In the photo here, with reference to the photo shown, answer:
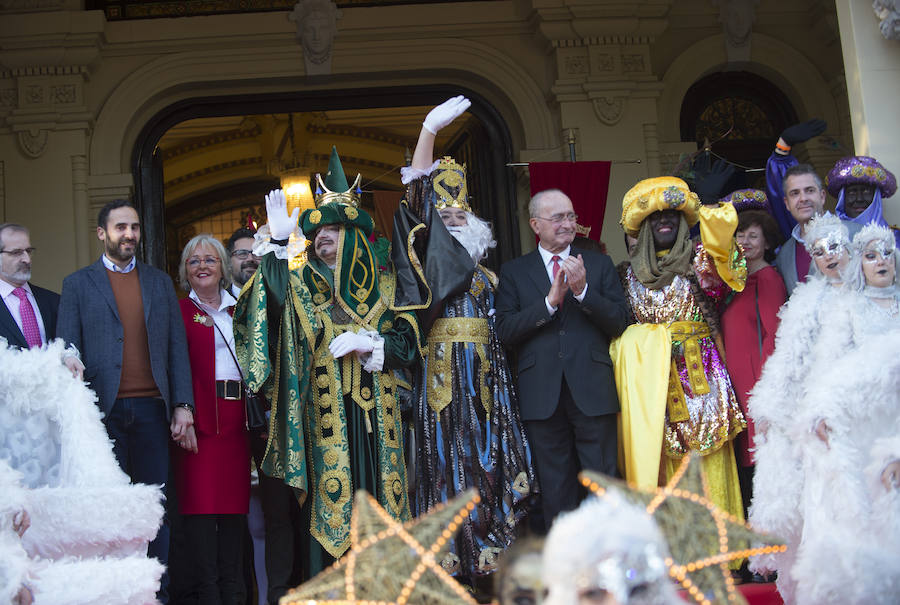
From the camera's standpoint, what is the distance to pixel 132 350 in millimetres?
5012

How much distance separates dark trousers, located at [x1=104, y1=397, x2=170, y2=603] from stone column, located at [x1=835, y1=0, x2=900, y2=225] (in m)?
3.68

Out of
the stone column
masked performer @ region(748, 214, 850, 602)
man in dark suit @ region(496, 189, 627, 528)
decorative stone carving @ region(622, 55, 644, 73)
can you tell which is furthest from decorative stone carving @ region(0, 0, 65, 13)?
masked performer @ region(748, 214, 850, 602)

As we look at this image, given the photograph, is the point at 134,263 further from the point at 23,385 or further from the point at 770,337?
the point at 770,337

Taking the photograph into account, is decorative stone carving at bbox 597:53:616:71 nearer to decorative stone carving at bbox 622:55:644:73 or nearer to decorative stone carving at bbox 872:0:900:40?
decorative stone carving at bbox 622:55:644:73

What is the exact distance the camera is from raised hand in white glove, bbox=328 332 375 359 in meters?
5.22

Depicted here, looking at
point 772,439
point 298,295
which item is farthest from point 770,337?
point 298,295

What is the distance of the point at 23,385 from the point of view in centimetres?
413

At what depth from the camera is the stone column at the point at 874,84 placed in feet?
18.9

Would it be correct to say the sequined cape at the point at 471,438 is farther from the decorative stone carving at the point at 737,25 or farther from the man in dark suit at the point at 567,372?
the decorative stone carving at the point at 737,25

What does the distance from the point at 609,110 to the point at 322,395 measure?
4091 mm

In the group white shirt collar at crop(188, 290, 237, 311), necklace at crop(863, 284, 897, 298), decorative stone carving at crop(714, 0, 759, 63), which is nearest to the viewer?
necklace at crop(863, 284, 897, 298)

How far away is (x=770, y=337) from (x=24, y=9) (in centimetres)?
592

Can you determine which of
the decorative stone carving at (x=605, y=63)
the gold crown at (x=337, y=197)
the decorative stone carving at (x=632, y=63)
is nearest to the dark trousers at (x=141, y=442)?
the gold crown at (x=337, y=197)

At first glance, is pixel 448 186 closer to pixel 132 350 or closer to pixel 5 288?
pixel 132 350
